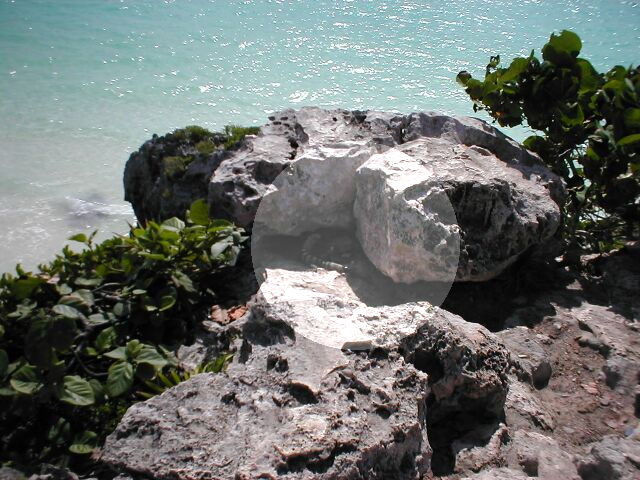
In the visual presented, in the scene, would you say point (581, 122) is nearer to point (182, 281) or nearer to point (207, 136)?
point (207, 136)

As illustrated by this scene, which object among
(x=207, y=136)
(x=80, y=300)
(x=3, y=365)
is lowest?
(x=3, y=365)

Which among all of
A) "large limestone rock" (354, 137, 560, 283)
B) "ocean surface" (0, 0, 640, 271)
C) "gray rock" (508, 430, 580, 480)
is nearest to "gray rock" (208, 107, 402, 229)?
"large limestone rock" (354, 137, 560, 283)

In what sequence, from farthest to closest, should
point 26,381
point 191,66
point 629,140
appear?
point 191,66
point 629,140
point 26,381

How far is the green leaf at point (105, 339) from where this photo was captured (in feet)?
7.36

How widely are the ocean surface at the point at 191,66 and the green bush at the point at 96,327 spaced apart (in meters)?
3.61

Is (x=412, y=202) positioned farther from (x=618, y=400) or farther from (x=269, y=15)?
(x=269, y=15)

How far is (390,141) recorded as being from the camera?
120 inches

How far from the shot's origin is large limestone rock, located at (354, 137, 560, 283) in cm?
246

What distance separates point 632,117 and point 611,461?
1823 mm

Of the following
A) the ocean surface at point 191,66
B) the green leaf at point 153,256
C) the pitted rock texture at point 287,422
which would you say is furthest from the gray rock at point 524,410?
the ocean surface at point 191,66

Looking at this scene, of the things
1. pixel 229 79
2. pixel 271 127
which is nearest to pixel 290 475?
pixel 271 127

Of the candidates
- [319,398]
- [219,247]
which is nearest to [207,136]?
[219,247]

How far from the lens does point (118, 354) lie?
2186 mm

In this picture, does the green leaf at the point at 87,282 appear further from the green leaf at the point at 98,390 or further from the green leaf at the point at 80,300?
the green leaf at the point at 98,390
